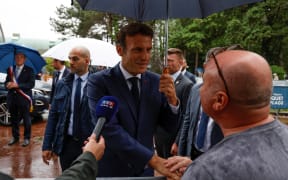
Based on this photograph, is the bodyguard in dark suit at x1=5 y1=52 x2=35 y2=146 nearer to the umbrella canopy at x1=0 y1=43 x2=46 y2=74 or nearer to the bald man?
the umbrella canopy at x1=0 y1=43 x2=46 y2=74

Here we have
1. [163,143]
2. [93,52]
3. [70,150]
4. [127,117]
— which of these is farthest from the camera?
[93,52]

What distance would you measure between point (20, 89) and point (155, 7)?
561cm

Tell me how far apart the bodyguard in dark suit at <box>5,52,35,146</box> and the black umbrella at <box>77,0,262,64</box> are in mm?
5058

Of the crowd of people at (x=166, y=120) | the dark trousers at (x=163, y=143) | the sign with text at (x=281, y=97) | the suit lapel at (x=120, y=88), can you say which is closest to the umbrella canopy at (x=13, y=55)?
the crowd of people at (x=166, y=120)

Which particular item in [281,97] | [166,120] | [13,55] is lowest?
[281,97]

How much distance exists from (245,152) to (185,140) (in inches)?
98.2

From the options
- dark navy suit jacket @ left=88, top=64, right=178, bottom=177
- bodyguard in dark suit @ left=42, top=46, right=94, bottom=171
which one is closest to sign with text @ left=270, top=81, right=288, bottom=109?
bodyguard in dark suit @ left=42, top=46, right=94, bottom=171

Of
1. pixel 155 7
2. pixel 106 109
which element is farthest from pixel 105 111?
pixel 155 7

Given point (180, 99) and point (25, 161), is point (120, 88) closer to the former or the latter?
point (180, 99)

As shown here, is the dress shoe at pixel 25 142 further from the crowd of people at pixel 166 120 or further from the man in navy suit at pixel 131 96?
the man in navy suit at pixel 131 96

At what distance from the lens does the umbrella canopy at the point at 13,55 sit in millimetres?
7551

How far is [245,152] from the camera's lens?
4.29 feet

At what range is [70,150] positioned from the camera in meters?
3.99

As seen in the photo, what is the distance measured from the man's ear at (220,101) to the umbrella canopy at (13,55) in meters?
6.65
